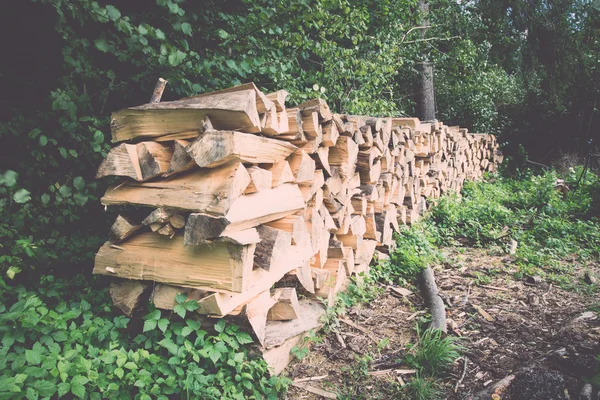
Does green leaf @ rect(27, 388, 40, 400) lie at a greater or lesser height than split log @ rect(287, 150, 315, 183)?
lesser

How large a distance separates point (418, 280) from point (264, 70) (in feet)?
8.63

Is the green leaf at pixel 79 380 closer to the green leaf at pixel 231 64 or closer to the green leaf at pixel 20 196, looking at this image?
the green leaf at pixel 20 196

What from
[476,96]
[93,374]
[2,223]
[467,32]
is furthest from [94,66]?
[476,96]

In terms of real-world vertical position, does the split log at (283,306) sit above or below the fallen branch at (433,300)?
above

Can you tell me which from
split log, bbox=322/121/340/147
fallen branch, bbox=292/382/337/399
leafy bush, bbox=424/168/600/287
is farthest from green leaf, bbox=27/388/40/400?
leafy bush, bbox=424/168/600/287

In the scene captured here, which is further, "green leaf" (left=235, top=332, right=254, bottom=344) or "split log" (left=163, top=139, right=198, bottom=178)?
"green leaf" (left=235, top=332, right=254, bottom=344)

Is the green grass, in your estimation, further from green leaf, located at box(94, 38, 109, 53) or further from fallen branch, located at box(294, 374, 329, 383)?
green leaf, located at box(94, 38, 109, 53)

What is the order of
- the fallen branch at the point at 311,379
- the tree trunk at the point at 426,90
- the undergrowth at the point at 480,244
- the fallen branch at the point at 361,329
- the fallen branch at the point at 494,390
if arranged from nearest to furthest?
the fallen branch at the point at 494,390 < the fallen branch at the point at 311,379 < the undergrowth at the point at 480,244 < the fallen branch at the point at 361,329 < the tree trunk at the point at 426,90

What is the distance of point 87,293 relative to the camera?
2439 millimetres

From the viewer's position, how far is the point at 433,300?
11.1ft

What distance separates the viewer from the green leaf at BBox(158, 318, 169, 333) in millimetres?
1960

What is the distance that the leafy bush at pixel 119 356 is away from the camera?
1.69 meters

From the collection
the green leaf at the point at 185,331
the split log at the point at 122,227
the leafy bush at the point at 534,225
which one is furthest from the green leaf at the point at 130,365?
the leafy bush at the point at 534,225

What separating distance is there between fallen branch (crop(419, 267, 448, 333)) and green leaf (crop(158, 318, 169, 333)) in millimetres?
1925
